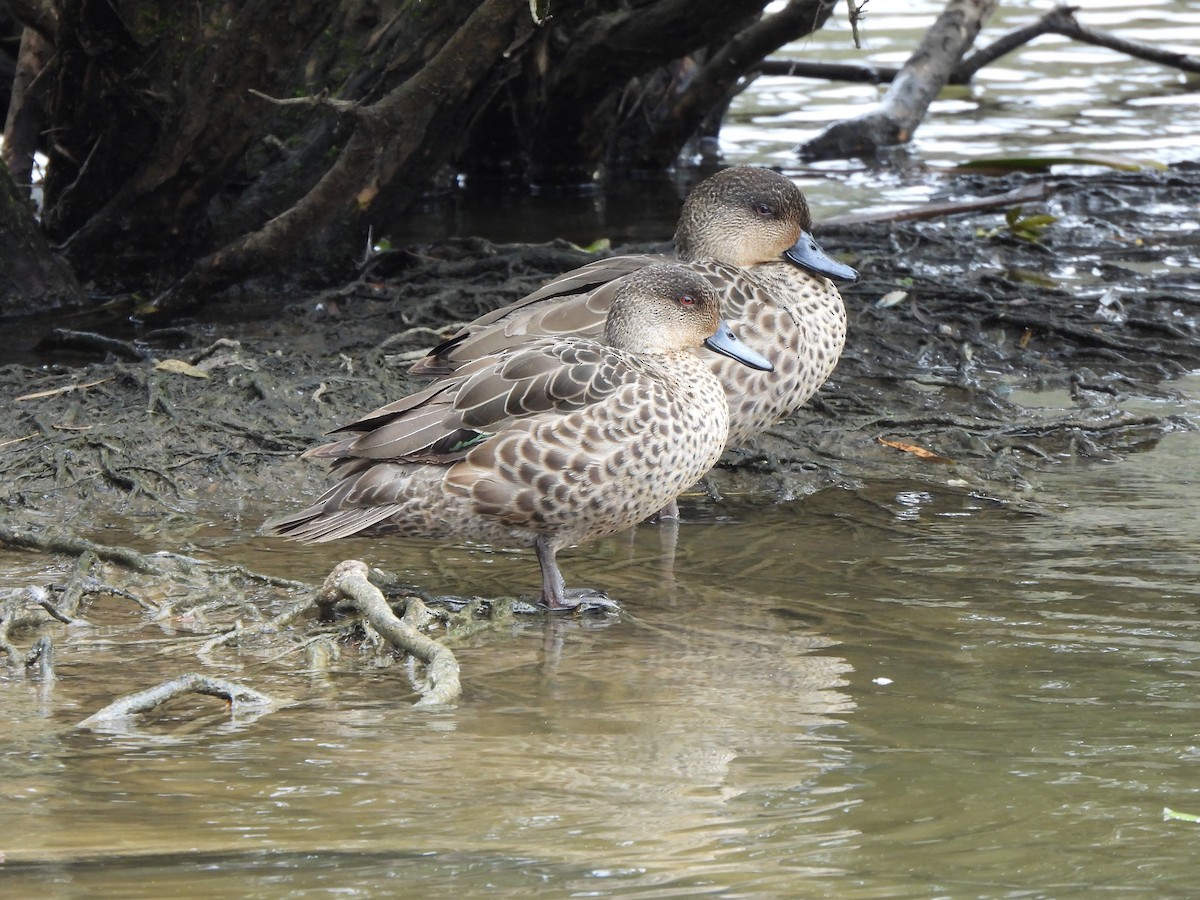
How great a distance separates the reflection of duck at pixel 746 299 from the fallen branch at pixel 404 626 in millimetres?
1198

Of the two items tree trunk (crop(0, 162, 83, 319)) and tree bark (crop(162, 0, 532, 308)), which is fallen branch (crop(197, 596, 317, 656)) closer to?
tree bark (crop(162, 0, 532, 308))

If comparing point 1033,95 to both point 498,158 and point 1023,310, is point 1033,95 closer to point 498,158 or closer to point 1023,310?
point 498,158

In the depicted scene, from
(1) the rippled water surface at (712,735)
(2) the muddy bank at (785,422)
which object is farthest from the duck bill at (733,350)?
(2) the muddy bank at (785,422)

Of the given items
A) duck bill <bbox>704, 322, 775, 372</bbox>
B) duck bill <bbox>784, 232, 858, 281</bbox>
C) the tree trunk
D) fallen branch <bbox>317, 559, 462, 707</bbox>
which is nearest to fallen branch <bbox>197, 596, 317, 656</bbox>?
fallen branch <bbox>317, 559, 462, 707</bbox>

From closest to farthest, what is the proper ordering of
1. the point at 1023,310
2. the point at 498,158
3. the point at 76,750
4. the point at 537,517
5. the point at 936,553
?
the point at 76,750
the point at 537,517
the point at 936,553
the point at 1023,310
the point at 498,158

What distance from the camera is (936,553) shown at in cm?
496

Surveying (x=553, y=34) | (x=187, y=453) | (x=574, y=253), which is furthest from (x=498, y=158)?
(x=187, y=453)

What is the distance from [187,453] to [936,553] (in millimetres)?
2632

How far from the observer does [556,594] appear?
4465mm

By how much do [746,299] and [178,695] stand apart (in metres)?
2.48

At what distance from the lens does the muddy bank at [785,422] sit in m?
5.65

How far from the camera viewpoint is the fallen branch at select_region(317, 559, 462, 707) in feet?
12.1

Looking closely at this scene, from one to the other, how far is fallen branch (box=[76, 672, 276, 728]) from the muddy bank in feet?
2.79

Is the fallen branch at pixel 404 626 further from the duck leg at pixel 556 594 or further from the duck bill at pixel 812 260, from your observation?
the duck bill at pixel 812 260
